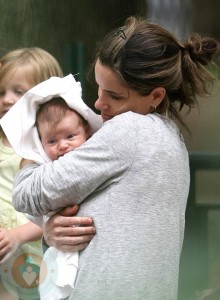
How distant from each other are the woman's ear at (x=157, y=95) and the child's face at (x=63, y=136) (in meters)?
0.21

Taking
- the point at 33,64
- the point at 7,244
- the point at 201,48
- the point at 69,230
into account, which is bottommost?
the point at 7,244

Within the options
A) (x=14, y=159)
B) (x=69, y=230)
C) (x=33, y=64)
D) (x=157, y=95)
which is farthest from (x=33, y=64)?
(x=69, y=230)

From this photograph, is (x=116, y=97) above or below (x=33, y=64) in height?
above

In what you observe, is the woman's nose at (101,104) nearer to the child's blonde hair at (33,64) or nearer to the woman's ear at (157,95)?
the woman's ear at (157,95)

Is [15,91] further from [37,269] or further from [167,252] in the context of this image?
[167,252]

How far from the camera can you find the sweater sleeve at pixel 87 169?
89.5 inches

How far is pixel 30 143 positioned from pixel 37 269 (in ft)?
1.39

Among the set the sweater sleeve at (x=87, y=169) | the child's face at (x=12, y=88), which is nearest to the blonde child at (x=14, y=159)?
the child's face at (x=12, y=88)

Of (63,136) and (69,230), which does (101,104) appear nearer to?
(63,136)

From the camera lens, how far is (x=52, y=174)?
2293 millimetres

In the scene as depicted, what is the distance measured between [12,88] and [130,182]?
2.73 ft

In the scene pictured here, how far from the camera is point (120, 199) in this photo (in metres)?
2.29

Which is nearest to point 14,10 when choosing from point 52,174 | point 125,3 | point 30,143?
point 125,3

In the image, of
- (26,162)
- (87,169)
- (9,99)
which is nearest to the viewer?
(87,169)
